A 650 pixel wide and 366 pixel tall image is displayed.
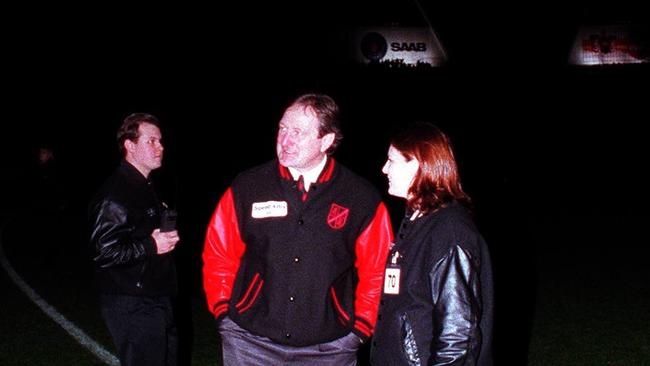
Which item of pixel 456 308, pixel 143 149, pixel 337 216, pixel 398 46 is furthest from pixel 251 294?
pixel 398 46

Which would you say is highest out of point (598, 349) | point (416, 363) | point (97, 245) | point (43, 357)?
point (97, 245)

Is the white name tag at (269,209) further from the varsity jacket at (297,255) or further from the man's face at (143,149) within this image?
the man's face at (143,149)

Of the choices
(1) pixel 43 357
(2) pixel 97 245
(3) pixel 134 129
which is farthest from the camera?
(1) pixel 43 357

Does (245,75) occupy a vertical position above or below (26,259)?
above

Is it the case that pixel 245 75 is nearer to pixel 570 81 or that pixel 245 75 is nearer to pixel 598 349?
pixel 570 81

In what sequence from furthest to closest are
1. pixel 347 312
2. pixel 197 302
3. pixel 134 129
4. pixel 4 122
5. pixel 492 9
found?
pixel 4 122 < pixel 492 9 < pixel 197 302 < pixel 134 129 < pixel 347 312

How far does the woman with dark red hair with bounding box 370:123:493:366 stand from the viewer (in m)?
3.18

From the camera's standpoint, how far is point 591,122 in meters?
33.7

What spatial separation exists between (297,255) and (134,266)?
1292 millimetres

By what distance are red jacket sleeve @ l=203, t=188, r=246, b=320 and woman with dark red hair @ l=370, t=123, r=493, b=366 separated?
3.10 feet

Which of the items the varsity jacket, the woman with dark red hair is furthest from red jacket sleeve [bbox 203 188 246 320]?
the woman with dark red hair

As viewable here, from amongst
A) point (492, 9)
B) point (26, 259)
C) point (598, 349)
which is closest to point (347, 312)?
point (598, 349)

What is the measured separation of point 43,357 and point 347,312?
14.7 feet

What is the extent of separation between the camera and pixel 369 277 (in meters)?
4.05
